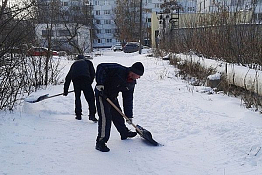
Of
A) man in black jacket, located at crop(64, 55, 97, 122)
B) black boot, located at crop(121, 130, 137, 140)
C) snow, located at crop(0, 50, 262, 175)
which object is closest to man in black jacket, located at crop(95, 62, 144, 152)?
snow, located at crop(0, 50, 262, 175)

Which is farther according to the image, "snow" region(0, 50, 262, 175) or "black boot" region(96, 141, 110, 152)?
"black boot" region(96, 141, 110, 152)

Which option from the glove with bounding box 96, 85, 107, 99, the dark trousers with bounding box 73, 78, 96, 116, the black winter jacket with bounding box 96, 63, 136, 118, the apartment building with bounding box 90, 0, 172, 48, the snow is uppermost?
the apartment building with bounding box 90, 0, 172, 48

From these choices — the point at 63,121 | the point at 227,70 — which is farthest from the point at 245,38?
the point at 63,121

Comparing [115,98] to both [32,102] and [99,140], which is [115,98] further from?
[32,102]

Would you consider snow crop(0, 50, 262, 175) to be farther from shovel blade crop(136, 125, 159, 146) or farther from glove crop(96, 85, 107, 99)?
glove crop(96, 85, 107, 99)

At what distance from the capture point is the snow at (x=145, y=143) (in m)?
3.55

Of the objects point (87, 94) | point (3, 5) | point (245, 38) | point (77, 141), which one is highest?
point (3, 5)

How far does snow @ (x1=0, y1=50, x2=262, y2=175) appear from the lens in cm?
355

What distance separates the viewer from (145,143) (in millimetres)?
4473

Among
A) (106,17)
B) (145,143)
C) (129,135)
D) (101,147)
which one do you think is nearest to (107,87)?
(101,147)

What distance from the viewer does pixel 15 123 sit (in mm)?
4863

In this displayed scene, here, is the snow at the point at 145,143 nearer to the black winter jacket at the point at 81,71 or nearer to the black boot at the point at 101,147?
the black boot at the point at 101,147

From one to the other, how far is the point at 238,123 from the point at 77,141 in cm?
274

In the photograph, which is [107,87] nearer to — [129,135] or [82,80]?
[129,135]
